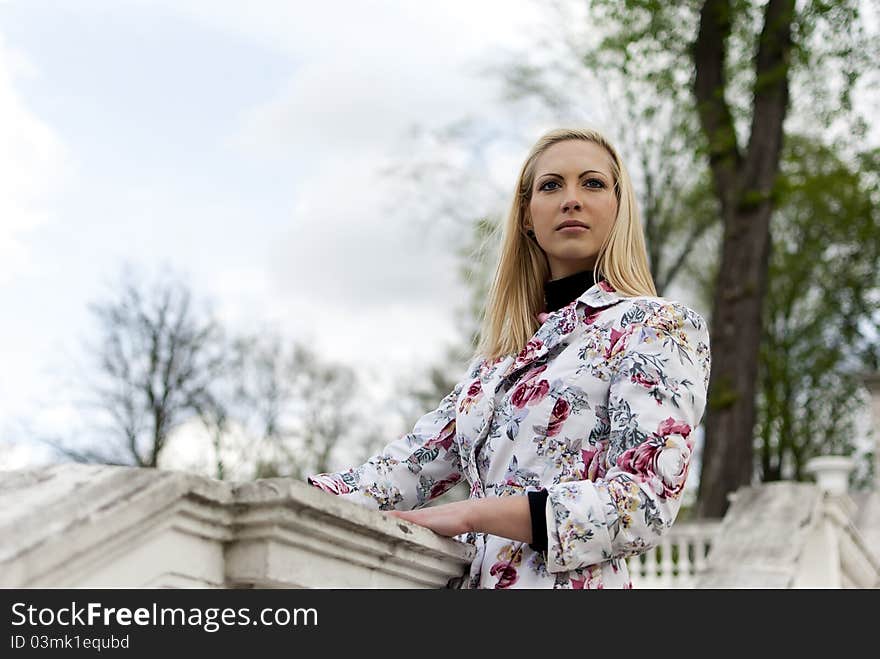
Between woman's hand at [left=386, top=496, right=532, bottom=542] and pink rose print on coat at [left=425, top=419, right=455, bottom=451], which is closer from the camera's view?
woman's hand at [left=386, top=496, right=532, bottom=542]

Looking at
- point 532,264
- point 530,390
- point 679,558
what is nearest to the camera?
point 530,390

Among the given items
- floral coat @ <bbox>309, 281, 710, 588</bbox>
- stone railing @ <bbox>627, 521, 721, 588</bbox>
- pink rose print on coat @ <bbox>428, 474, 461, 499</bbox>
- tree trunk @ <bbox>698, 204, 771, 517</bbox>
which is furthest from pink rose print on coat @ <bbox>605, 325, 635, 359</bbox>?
tree trunk @ <bbox>698, 204, 771, 517</bbox>

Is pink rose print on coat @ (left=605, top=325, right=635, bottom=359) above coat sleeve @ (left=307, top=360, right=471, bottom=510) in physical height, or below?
above

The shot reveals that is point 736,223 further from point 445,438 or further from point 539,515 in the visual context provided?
point 539,515

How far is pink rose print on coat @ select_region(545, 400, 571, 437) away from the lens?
6.88ft

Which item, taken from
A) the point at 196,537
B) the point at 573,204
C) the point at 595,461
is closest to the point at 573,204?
the point at 573,204

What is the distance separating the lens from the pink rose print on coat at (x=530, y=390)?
7.07 ft

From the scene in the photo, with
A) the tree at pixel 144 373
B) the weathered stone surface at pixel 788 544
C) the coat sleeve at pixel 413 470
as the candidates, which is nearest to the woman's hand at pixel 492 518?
the coat sleeve at pixel 413 470

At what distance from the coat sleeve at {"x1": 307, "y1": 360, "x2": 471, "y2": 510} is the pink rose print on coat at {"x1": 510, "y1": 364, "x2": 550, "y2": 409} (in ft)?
0.84

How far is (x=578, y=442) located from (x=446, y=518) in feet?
1.02

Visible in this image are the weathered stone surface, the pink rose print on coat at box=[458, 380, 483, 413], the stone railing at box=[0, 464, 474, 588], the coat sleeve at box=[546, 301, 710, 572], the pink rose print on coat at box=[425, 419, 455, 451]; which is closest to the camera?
the stone railing at box=[0, 464, 474, 588]

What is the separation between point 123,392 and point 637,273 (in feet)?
56.8

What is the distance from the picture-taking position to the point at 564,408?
2.10 m

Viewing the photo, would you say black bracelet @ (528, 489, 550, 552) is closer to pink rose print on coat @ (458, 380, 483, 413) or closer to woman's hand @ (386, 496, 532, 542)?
woman's hand @ (386, 496, 532, 542)
